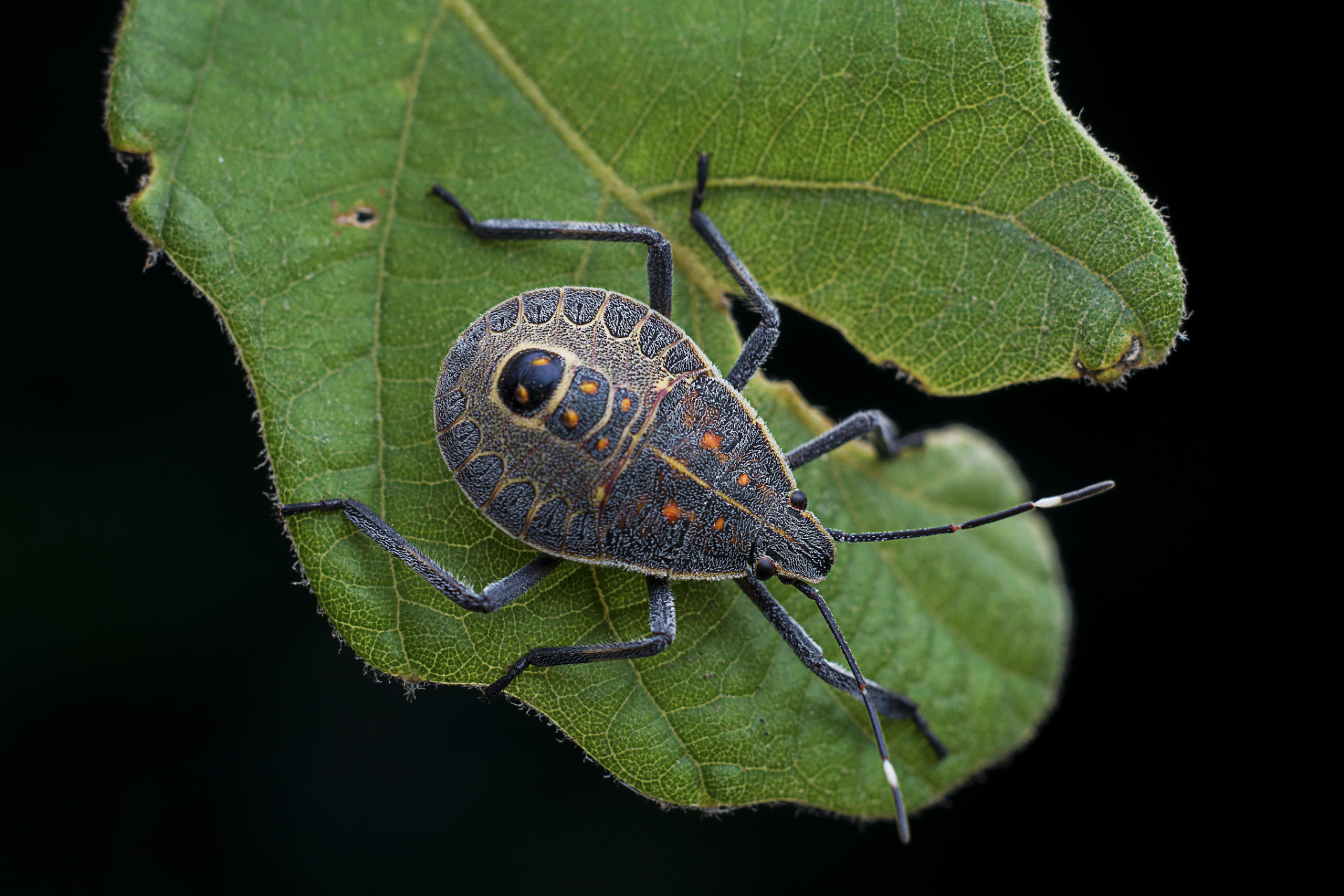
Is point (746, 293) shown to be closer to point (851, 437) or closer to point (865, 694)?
point (851, 437)

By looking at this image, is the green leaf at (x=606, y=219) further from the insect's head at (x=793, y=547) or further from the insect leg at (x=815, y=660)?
the insect's head at (x=793, y=547)

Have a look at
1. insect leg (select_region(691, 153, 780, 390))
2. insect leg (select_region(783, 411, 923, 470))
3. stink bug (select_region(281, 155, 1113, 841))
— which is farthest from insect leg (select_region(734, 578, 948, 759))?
insect leg (select_region(691, 153, 780, 390))

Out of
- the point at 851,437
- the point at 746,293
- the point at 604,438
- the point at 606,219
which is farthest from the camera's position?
the point at 851,437

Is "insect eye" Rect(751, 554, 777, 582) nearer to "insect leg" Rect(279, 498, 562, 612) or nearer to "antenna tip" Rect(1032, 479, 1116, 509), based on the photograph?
"insect leg" Rect(279, 498, 562, 612)

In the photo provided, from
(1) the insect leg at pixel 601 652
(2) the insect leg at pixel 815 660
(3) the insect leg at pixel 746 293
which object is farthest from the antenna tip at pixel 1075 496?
(1) the insect leg at pixel 601 652

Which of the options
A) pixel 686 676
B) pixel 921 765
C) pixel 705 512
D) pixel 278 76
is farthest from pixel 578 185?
pixel 921 765

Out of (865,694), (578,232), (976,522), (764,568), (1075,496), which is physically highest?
(578,232)

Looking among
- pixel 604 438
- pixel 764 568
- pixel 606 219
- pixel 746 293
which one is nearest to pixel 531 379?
pixel 604 438
